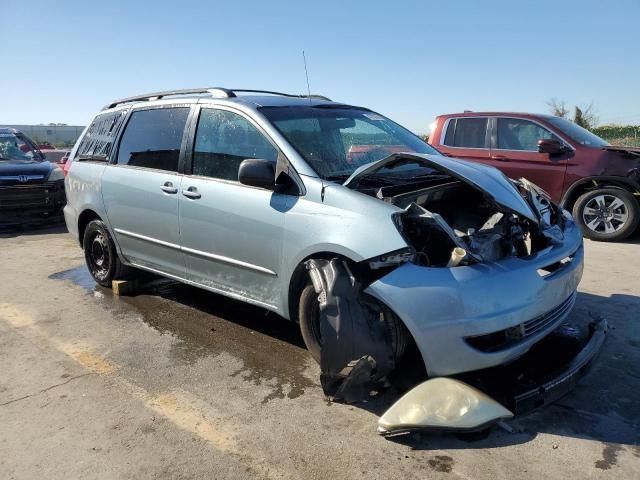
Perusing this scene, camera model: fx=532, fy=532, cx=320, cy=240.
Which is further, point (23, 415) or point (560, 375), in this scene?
point (23, 415)

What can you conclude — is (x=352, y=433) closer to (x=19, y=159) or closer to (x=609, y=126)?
(x=19, y=159)

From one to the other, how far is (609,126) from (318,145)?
133ft

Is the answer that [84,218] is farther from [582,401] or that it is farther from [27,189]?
[582,401]

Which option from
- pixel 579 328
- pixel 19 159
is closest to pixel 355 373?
pixel 579 328

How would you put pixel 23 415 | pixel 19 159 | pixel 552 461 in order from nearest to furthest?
pixel 552 461 < pixel 23 415 < pixel 19 159

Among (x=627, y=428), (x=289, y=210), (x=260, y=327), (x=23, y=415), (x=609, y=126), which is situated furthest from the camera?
(x=609, y=126)

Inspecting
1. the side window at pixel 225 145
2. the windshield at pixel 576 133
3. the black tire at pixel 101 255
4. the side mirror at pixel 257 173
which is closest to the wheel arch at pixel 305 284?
the side mirror at pixel 257 173

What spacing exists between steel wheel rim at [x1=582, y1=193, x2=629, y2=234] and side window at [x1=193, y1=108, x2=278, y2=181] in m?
5.64

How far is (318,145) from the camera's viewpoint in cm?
387

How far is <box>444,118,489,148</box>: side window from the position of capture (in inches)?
324

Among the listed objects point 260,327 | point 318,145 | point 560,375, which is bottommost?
point 260,327

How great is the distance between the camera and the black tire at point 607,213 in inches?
287

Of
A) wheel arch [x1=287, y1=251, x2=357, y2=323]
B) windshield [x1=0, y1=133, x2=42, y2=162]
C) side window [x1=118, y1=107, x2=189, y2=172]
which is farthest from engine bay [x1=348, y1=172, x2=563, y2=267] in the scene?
windshield [x1=0, y1=133, x2=42, y2=162]

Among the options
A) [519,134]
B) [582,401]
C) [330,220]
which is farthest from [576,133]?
[330,220]
